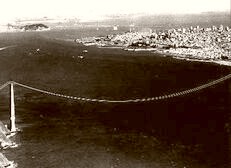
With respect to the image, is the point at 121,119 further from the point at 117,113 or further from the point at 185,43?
the point at 185,43

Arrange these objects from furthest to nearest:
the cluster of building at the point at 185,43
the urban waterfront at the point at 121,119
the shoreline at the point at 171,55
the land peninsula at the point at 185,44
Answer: the cluster of building at the point at 185,43, the land peninsula at the point at 185,44, the shoreline at the point at 171,55, the urban waterfront at the point at 121,119

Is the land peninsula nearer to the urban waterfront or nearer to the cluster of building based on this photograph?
the cluster of building

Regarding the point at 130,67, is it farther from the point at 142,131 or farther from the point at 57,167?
the point at 57,167

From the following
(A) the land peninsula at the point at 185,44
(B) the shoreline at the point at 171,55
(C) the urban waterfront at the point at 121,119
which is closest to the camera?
(C) the urban waterfront at the point at 121,119

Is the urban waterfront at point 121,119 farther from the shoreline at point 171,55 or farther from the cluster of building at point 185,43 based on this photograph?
the cluster of building at point 185,43

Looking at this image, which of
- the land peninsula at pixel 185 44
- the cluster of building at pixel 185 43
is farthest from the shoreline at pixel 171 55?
the cluster of building at pixel 185 43

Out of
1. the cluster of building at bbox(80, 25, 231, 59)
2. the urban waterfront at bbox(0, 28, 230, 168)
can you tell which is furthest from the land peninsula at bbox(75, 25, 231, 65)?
the urban waterfront at bbox(0, 28, 230, 168)

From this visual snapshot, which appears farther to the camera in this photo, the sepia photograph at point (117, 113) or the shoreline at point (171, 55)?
the shoreline at point (171, 55)

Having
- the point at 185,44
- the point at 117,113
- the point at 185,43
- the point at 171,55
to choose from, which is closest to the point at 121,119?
the point at 117,113

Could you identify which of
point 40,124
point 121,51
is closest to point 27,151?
point 40,124
